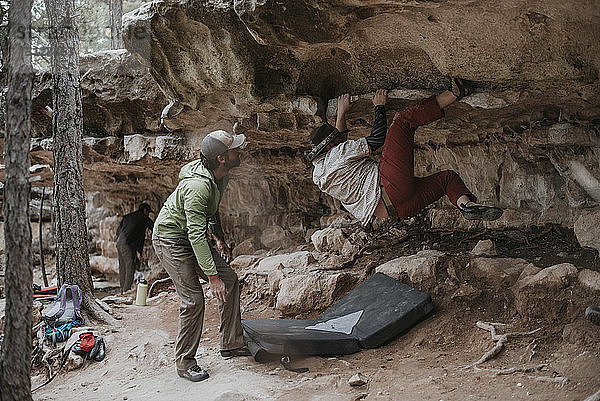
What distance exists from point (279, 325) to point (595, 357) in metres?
2.52

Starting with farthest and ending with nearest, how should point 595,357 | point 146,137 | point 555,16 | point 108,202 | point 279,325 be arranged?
point 108,202
point 146,137
point 279,325
point 555,16
point 595,357

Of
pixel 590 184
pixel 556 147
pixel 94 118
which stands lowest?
pixel 590 184

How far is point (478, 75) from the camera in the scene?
4.45 meters

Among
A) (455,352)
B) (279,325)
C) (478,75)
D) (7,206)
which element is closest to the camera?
(7,206)

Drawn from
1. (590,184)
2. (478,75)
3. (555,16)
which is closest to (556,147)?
(590,184)

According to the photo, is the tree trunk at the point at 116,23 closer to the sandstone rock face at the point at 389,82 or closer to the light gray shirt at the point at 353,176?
the sandstone rock face at the point at 389,82

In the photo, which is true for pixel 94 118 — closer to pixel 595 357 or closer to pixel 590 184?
pixel 590 184

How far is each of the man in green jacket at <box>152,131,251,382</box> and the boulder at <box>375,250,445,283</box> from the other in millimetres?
1806

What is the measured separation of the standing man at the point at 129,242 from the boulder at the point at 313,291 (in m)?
5.26

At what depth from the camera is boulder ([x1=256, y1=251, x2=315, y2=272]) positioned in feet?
21.5

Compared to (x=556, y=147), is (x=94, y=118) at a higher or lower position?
higher

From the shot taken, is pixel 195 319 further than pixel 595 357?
Yes

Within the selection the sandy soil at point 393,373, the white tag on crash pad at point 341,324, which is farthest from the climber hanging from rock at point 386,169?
the sandy soil at point 393,373

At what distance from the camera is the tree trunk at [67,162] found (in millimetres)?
6402
